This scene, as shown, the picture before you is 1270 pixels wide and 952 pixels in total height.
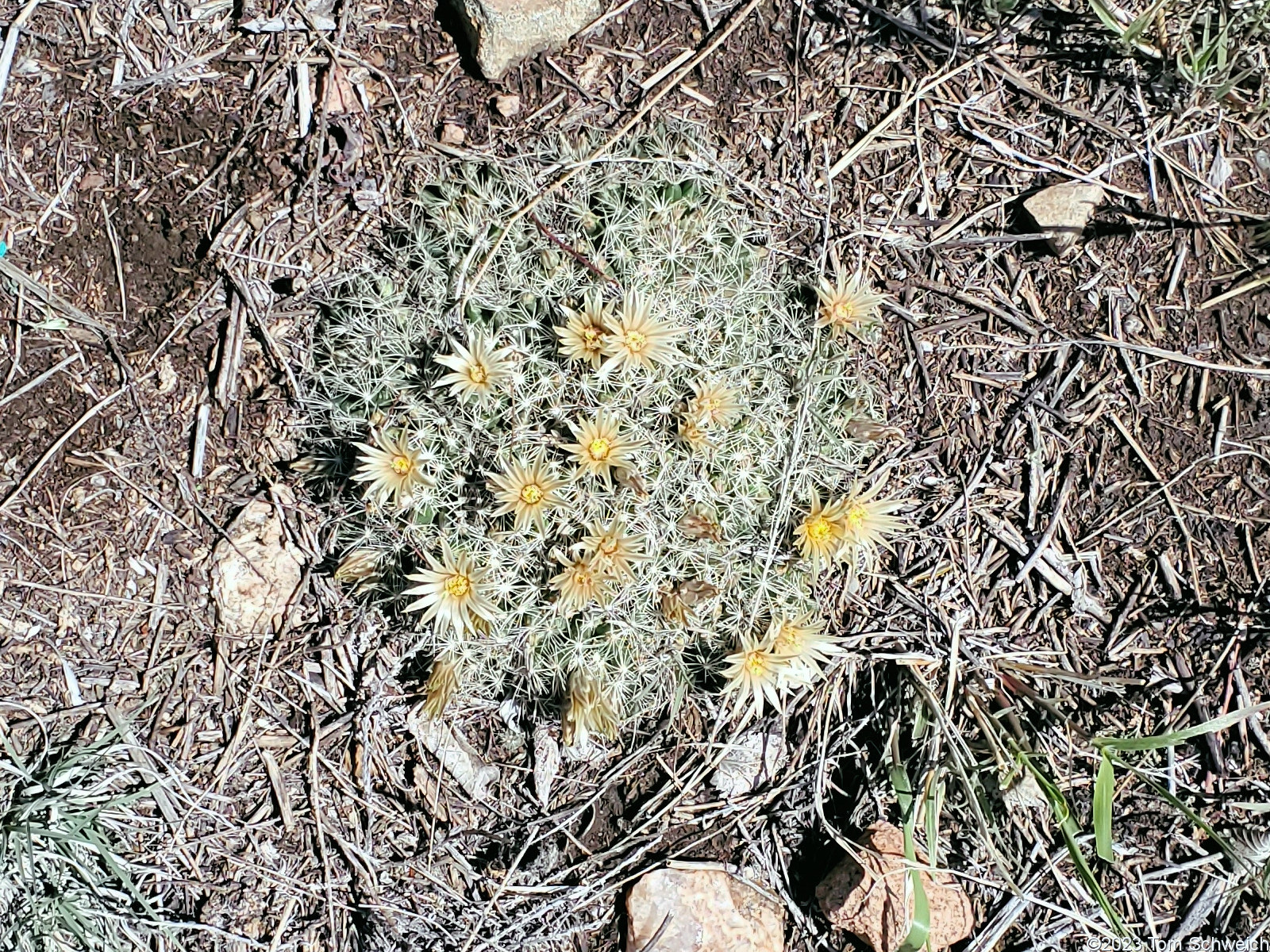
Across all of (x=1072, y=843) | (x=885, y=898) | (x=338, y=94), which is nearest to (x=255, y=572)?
(x=338, y=94)

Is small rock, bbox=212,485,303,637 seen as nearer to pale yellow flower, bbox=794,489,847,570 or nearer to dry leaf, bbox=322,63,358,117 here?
dry leaf, bbox=322,63,358,117

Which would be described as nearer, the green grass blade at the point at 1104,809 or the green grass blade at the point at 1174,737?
the green grass blade at the point at 1104,809

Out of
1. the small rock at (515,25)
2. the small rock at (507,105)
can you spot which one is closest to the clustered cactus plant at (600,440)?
the small rock at (507,105)

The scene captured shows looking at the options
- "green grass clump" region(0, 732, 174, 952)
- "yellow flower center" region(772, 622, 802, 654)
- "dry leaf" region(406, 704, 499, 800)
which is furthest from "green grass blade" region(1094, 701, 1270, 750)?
"green grass clump" region(0, 732, 174, 952)

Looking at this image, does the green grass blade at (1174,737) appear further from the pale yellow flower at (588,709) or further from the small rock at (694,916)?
the pale yellow flower at (588,709)

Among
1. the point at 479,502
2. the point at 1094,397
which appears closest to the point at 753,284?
the point at 479,502

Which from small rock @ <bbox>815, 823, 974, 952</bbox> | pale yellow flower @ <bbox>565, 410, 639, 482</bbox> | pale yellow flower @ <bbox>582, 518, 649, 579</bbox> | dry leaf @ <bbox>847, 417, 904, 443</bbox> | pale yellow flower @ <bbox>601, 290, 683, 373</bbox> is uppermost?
pale yellow flower @ <bbox>601, 290, 683, 373</bbox>
